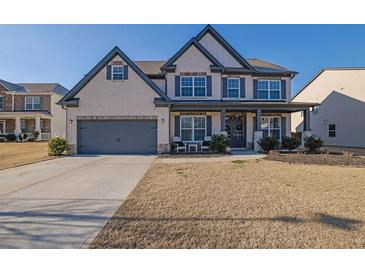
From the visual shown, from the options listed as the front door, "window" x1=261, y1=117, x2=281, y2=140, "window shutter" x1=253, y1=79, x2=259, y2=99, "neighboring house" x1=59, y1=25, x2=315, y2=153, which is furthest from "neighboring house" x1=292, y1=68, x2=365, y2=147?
the front door

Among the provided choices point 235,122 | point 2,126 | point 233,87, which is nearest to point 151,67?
point 233,87

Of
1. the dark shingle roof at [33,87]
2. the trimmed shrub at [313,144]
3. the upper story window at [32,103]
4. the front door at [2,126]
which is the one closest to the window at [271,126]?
the trimmed shrub at [313,144]

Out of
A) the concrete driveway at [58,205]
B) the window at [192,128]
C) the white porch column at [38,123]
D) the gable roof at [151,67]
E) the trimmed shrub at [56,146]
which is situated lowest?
the concrete driveway at [58,205]

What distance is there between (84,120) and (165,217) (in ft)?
44.3

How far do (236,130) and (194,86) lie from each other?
15.9ft

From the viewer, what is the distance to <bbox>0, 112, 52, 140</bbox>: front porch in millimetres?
30016

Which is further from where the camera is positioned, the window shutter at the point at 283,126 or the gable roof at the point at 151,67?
the gable roof at the point at 151,67

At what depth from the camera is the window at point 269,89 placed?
62.5ft

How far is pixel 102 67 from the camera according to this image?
16.0 metres

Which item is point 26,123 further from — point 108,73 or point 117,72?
point 117,72

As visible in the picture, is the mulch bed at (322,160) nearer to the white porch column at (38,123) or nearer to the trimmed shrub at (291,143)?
the trimmed shrub at (291,143)

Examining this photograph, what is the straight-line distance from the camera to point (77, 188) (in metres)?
6.97

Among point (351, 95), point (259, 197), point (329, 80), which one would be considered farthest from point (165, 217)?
point (329, 80)

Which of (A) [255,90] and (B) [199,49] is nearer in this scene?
(B) [199,49]
